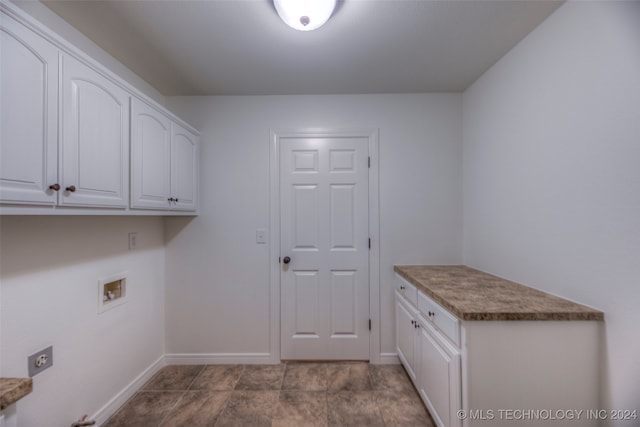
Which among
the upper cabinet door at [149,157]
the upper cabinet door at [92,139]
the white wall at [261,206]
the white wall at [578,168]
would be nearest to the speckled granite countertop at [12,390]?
the upper cabinet door at [92,139]

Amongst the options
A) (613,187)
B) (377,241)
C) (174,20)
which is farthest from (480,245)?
(174,20)

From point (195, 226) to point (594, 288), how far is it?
2.65 meters

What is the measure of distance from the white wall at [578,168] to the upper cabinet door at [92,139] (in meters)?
2.36

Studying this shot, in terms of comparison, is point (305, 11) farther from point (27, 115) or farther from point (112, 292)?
point (112, 292)

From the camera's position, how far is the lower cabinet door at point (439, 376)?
50.6 inches

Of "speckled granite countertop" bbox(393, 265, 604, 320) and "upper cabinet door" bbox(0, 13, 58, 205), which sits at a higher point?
"upper cabinet door" bbox(0, 13, 58, 205)

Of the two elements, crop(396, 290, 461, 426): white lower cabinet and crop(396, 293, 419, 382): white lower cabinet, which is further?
crop(396, 293, 419, 382): white lower cabinet

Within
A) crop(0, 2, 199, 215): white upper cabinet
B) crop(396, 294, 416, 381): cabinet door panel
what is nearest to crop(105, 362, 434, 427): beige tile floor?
crop(396, 294, 416, 381): cabinet door panel

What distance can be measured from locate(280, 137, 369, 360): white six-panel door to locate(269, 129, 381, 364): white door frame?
1.6 inches

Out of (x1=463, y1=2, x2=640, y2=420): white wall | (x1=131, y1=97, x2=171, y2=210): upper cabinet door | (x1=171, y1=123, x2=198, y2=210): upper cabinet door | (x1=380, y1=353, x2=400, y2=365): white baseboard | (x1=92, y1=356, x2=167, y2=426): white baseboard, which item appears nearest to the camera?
(x1=463, y1=2, x2=640, y2=420): white wall

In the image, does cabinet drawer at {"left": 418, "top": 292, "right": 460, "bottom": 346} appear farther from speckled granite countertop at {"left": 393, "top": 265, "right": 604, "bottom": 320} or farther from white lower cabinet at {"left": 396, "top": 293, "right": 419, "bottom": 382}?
white lower cabinet at {"left": 396, "top": 293, "right": 419, "bottom": 382}

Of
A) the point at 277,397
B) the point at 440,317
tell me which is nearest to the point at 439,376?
the point at 440,317

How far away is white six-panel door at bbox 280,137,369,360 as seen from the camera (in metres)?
2.34

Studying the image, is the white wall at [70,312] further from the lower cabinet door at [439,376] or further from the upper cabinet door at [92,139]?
the lower cabinet door at [439,376]
